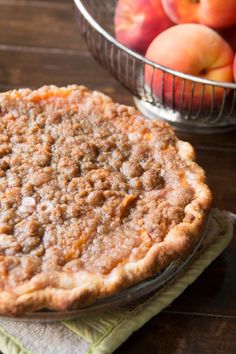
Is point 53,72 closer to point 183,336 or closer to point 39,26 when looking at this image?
point 39,26

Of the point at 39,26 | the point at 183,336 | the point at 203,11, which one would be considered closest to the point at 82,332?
the point at 183,336

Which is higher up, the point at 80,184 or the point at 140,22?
the point at 140,22

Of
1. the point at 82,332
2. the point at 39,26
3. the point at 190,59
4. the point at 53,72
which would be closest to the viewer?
the point at 82,332

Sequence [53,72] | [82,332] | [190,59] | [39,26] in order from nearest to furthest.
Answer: [82,332] < [190,59] < [53,72] < [39,26]

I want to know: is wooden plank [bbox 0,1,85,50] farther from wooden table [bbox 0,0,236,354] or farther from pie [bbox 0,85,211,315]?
pie [bbox 0,85,211,315]

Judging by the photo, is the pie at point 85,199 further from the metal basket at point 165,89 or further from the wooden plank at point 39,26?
the wooden plank at point 39,26

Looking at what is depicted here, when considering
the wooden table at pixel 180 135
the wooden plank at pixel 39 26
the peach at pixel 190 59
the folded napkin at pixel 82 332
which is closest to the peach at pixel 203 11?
the peach at pixel 190 59

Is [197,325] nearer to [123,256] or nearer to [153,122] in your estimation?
[123,256]

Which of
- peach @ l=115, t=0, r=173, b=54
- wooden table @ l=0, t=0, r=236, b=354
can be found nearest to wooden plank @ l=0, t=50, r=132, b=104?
wooden table @ l=0, t=0, r=236, b=354
